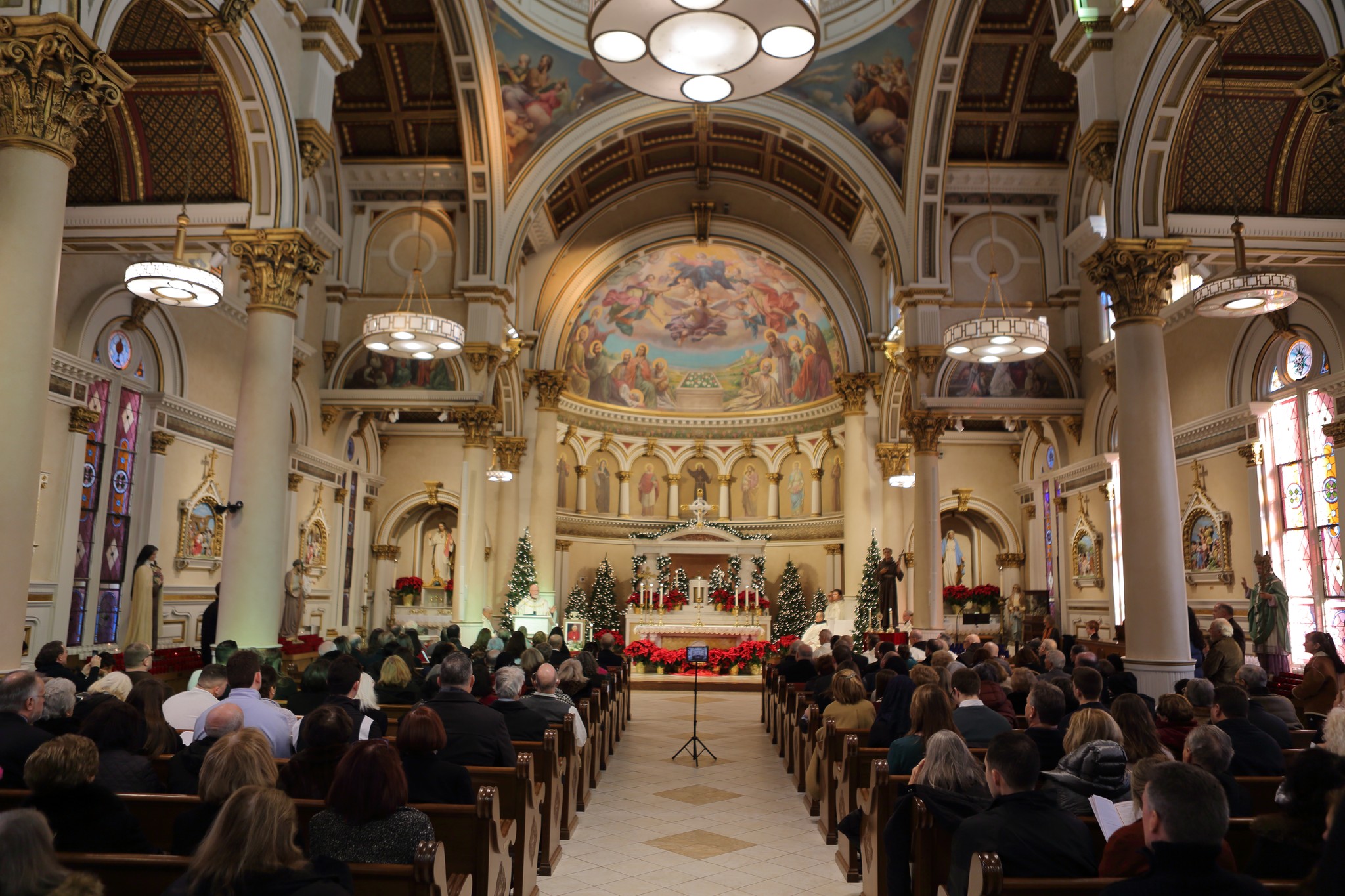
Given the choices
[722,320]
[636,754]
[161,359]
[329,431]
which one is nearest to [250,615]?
[636,754]

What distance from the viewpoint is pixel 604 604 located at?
27.7 meters

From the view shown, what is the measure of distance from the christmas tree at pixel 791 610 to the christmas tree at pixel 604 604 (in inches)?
187

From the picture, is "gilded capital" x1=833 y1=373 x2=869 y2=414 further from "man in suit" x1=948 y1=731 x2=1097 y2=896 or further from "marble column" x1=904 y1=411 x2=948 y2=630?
"man in suit" x1=948 y1=731 x2=1097 y2=896

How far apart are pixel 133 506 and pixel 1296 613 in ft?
57.5

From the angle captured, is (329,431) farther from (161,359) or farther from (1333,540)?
(1333,540)

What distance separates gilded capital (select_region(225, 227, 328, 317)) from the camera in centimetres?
1052

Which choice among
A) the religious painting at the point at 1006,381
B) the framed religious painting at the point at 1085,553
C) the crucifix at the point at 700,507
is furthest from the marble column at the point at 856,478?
the religious painting at the point at 1006,381

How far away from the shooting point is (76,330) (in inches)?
514

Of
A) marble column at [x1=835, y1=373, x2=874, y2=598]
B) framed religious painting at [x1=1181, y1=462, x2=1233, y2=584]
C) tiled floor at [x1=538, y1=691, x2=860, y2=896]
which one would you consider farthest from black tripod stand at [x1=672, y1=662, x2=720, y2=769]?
marble column at [x1=835, y1=373, x2=874, y2=598]

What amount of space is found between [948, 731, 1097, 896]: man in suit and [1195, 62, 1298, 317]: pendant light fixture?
7471 mm

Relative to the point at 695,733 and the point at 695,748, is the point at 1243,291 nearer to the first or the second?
the point at 695,733

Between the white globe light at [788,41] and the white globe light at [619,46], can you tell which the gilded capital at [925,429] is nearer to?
the white globe light at [788,41]

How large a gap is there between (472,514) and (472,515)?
0.5 inches

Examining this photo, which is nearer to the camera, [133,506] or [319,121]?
[319,121]
